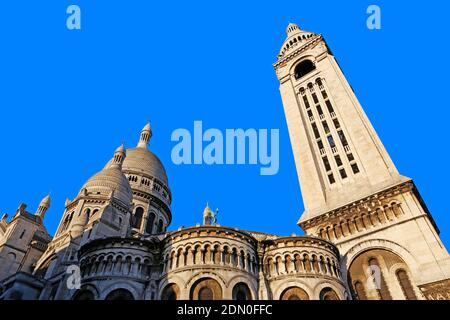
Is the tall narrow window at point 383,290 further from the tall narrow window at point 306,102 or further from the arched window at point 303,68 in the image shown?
the arched window at point 303,68

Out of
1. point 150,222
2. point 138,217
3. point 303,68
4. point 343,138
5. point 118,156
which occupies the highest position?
point 303,68

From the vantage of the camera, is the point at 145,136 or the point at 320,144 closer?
the point at 320,144

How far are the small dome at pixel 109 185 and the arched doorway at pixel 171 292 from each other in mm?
21893

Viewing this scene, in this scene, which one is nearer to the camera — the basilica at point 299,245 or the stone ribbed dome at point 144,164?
the basilica at point 299,245

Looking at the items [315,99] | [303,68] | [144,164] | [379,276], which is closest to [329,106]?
[315,99]

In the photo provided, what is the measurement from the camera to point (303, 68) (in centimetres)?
5428

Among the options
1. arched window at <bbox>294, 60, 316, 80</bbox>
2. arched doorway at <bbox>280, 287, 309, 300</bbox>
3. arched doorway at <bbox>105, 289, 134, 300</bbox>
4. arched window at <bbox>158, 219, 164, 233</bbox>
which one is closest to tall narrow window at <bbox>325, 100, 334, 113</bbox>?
arched window at <bbox>294, 60, 316, 80</bbox>

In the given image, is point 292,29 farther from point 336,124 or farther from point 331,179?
point 331,179

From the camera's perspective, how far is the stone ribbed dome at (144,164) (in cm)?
6438

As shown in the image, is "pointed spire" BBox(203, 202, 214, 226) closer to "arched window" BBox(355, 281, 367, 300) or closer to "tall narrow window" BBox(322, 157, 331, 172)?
"tall narrow window" BBox(322, 157, 331, 172)

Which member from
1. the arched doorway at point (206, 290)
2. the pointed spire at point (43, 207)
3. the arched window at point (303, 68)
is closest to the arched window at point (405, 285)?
the arched doorway at point (206, 290)

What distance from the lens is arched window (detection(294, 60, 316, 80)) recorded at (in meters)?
52.8

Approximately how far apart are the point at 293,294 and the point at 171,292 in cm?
952
